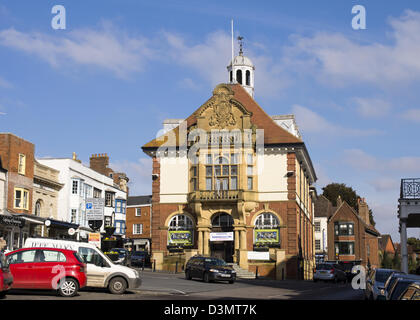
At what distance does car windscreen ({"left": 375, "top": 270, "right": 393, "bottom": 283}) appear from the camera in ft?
66.7

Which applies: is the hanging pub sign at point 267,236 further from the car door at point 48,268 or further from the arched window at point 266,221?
the car door at point 48,268

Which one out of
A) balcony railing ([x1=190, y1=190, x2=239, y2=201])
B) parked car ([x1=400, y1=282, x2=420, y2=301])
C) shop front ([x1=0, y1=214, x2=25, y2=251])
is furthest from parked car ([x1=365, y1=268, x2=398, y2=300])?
balcony railing ([x1=190, y1=190, x2=239, y2=201])

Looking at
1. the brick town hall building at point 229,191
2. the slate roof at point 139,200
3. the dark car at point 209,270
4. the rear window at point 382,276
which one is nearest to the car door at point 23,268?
the rear window at point 382,276

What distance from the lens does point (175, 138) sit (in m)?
53.9

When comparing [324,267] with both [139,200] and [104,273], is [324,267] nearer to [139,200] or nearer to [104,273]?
[104,273]

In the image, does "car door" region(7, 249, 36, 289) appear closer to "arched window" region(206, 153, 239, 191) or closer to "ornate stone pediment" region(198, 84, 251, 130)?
"arched window" region(206, 153, 239, 191)

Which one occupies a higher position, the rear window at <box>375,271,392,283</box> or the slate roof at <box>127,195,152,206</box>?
the slate roof at <box>127,195,152,206</box>

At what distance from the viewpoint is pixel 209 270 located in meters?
36.3

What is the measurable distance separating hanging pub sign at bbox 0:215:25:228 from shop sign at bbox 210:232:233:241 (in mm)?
15512

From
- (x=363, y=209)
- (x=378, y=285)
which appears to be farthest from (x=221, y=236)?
(x=363, y=209)

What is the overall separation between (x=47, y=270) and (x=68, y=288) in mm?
941
